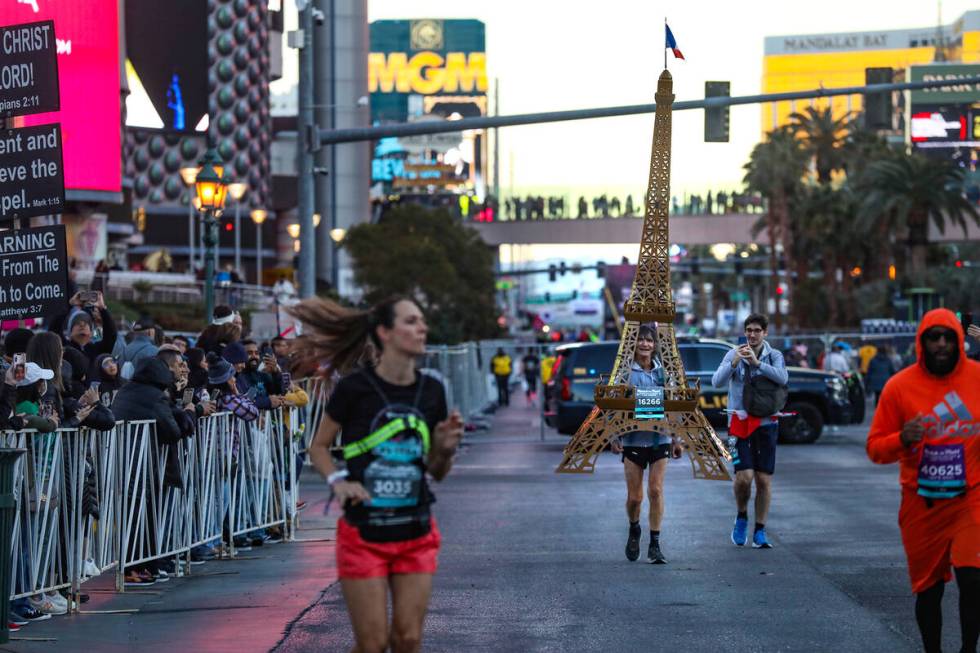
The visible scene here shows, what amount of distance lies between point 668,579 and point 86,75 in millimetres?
35382

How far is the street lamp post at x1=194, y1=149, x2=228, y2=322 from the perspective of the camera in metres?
24.0

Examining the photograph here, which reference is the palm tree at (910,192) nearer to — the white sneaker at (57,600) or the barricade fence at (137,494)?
the barricade fence at (137,494)

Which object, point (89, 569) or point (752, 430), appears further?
point (752, 430)

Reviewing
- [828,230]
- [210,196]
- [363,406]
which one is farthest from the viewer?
[828,230]

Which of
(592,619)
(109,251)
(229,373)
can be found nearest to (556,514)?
(229,373)

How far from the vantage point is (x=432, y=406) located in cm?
718

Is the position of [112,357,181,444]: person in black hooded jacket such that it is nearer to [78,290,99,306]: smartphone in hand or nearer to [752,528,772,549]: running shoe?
[78,290,99,306]: smartphone in hand

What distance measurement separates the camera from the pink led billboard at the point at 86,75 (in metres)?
44.2

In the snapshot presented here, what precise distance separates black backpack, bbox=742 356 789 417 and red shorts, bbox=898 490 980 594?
583 cm

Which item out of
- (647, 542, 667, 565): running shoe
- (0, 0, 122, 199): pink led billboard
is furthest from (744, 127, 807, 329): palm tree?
(647, 542, 667, 565): running shoe

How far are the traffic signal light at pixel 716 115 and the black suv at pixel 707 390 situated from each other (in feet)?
18.5

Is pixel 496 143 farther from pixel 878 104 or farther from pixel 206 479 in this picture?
pixel 206 479

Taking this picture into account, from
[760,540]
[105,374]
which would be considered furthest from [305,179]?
[760,540]

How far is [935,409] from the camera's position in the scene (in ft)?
27.3
